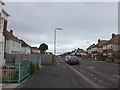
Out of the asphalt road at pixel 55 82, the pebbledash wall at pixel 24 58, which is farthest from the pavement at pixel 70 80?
the pebbledash wall at pixel 24 58

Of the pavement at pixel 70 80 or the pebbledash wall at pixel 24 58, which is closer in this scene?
the pavement at pixel 70 80

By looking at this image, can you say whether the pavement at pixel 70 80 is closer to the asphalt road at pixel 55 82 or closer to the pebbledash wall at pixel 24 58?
the asphalt road at pixel 55 82

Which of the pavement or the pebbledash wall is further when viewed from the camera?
the pebbledash wall

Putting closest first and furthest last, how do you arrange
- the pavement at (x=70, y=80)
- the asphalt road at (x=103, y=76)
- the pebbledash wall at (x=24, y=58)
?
the pavement at (x=70, y=80), the asphalt road at (x=103, y=76), the pebbledash wall at (x=24, y=58)

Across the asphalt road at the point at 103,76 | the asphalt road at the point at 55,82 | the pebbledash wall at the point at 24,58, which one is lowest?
the asphalt road at the point at 103,76

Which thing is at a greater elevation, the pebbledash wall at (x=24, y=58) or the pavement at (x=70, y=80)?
the pebbledash wall at (x=24, y=58)

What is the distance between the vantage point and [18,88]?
10406mm

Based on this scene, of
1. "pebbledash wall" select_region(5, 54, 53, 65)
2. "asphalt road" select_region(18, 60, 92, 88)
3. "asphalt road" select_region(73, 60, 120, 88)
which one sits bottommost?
"asphalt road" select_region(73, 60, 120, 88)

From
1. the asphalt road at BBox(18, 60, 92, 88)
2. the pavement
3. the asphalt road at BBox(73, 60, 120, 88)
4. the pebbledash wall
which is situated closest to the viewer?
the asphalt road at BBox(18, 60, 92, 88)

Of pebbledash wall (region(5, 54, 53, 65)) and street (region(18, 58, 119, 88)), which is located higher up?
pebbledash wall (region(5, 54, 53, 65))

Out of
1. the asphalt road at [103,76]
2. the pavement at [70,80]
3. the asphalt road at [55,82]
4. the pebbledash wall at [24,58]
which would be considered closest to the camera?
the asphalt road at [55,82]

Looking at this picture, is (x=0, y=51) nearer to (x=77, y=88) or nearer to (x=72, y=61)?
(x=77, y=88)

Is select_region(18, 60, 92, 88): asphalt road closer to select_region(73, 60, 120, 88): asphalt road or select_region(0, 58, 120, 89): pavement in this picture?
select_region(0, 58, 120, 89): pavement

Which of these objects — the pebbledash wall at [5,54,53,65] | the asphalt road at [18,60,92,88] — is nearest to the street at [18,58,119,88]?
the asphalt road at [18,60,92,88]
